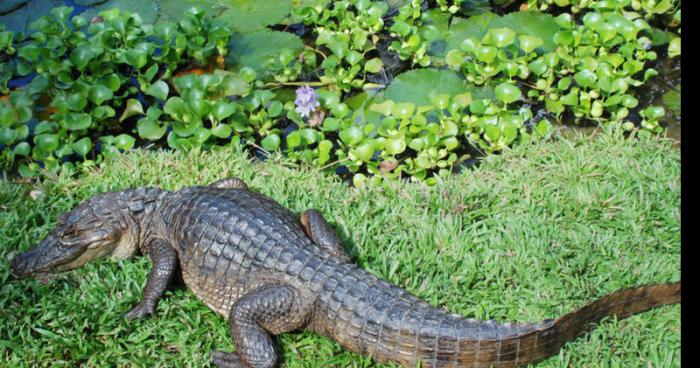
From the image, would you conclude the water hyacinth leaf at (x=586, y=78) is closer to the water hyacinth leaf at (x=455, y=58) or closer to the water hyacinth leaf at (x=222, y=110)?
the water hyacinth leaf at (x=455, y=58)

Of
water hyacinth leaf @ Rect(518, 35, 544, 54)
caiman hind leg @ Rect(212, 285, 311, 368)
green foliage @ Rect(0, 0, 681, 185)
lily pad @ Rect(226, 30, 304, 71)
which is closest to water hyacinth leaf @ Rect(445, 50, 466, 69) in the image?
green foliage @ Rect(0, 0, 681, 185)

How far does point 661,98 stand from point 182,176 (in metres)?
3.73

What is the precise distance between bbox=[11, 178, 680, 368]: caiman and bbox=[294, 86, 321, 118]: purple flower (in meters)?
1.04

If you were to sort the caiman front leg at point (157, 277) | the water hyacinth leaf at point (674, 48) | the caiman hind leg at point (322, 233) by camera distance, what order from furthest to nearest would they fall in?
1. the water hyacinth leaf at point (674, 48)
2. the caiman hind leg at point (322, 233)
3. the caiman front leg at point (157, 277)

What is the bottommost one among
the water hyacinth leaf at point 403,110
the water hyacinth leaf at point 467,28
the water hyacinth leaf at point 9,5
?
the water hyacinth leaf at point 467,28

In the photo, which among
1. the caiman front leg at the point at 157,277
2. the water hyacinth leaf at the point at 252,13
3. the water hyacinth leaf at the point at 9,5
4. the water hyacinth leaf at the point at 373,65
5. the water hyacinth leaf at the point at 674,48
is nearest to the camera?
the caiman front leg at the point at 157,277

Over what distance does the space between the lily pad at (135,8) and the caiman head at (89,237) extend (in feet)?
8.80

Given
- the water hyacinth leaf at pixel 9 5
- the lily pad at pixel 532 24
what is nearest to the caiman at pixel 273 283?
the lily pad at pixel 532 24

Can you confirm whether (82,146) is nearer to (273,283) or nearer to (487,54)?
(273,283)

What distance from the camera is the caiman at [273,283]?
3.23 metres

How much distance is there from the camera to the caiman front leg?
367 centimetres

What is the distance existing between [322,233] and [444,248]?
2.34 feet

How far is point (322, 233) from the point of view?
391 centimetres

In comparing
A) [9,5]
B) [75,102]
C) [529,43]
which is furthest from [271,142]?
[9,5]
